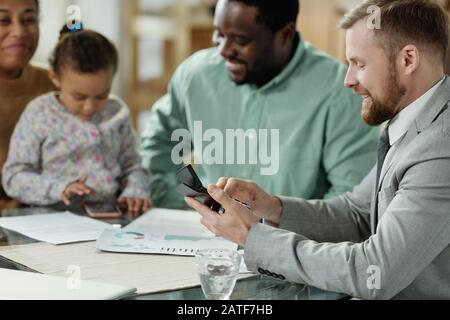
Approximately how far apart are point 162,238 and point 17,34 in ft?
2.63

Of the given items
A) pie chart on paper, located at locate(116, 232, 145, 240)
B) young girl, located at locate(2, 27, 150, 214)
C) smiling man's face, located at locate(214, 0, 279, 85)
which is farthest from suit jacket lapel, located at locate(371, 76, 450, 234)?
smiling man's face, located at locate(214, 0, 279, 85)

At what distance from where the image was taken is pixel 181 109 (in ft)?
7.63

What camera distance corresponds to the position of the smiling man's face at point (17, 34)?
1.82m

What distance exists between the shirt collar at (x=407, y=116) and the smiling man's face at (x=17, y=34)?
1084 mm

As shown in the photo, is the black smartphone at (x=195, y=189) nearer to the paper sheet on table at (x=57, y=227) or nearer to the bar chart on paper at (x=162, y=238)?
the bar chart on paper at (x=162, y=238)

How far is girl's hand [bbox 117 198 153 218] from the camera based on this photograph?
5.71 ft

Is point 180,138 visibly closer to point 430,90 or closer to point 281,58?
point 281,58

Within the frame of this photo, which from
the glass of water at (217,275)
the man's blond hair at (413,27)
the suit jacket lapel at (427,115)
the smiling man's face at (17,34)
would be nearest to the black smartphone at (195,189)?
the glass of water at (217,275)

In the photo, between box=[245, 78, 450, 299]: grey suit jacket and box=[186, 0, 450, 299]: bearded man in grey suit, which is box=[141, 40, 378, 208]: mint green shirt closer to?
box=[186, 0, 450, 299]: bearded man in grey suit

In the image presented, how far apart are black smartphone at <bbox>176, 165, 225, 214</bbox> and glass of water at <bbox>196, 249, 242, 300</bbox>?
7.3 inches

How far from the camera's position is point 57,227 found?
151 cm

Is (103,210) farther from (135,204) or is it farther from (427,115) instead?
(427,115)

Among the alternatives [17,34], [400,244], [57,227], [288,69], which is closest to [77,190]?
[57,227]

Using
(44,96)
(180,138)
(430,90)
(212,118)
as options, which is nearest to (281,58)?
(212,118)
